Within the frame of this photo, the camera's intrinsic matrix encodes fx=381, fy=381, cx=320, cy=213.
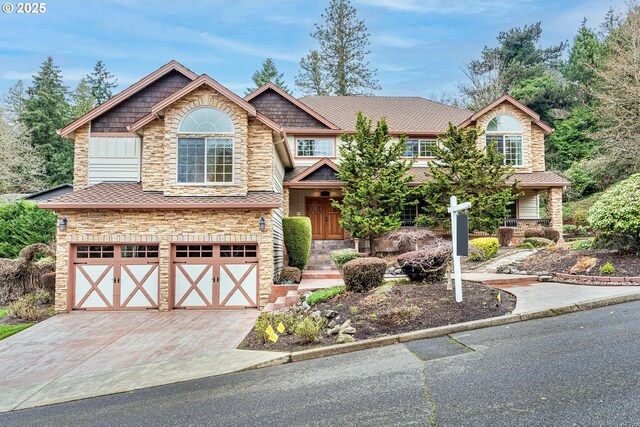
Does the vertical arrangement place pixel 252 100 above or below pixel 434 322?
above

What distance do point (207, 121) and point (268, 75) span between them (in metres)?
33.8

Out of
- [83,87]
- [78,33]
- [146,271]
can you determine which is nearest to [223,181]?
[146,271]

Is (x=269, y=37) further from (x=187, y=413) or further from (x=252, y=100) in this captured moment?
(x=187, y=413)

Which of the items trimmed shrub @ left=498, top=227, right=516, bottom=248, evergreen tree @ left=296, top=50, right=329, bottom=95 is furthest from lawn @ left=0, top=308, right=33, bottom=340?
evergreen tree @ left=296, top=50, right=329, bottom=95

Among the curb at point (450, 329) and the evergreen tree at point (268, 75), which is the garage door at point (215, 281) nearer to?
the curb at point (450, 329)

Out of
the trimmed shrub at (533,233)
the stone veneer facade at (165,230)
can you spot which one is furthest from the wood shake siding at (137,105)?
the trimmed shrub at (533,233)

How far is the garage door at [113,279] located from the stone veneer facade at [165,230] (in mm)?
306

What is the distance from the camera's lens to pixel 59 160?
36.1 meters

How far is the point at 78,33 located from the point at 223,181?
13.6 m

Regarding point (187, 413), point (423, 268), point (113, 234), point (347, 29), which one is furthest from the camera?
point (347, 29)

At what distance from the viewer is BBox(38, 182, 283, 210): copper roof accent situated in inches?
441

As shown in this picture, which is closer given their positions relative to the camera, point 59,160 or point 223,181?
point 223,181

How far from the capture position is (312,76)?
35.2 meters

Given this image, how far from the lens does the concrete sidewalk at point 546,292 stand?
730 cm
